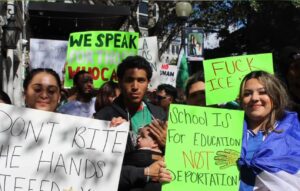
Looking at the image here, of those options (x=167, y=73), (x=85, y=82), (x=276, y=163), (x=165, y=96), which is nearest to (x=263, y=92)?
(x=276, y=163)

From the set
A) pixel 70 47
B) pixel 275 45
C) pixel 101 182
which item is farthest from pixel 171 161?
pixel 275 45

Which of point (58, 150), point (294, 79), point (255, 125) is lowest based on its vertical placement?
point (58, 150)

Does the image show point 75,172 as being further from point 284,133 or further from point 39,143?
point 284,133

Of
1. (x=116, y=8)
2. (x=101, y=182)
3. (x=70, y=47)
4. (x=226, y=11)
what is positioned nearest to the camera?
(x=101, y=182)

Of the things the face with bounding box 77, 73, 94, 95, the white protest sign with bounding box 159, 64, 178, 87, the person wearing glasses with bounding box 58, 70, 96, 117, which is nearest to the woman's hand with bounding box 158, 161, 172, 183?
the person wearing glasses with bounding box 58, 70, 96, 117

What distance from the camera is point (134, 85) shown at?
140 inches

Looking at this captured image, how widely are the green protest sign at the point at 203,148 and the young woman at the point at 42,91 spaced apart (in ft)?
2.31

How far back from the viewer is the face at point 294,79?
399 cm

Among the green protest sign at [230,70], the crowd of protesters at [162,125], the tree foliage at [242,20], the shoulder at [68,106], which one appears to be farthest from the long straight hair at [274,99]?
the tree foliage at [242,20]

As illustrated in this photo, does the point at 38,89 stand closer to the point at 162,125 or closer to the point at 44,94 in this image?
the point at 44,94

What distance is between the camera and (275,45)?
25.0m

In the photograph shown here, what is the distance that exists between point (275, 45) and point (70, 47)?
19875 millimetres

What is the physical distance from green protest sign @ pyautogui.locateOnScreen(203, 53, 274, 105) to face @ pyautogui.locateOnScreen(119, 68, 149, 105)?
2.90 feet

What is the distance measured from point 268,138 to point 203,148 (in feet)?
1.24
